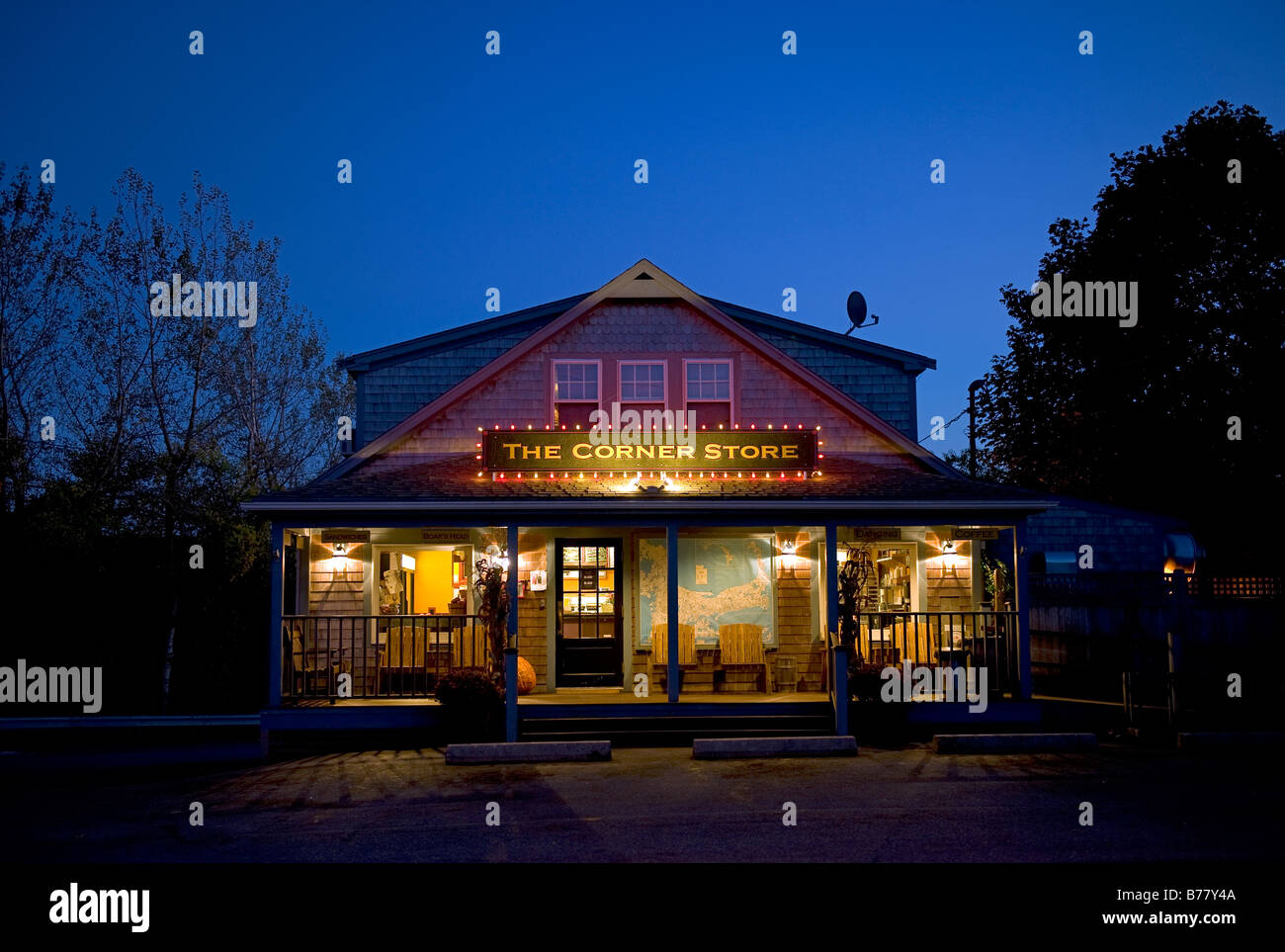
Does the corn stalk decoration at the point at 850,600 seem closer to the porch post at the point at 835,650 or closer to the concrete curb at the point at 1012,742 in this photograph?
the porch post at the point at 835,650

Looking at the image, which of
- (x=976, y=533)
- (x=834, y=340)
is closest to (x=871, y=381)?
(x=834, y=340)

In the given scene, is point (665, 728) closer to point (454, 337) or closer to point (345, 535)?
point (345, 535)

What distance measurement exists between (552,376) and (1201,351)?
67.3 ft

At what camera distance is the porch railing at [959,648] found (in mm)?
14602

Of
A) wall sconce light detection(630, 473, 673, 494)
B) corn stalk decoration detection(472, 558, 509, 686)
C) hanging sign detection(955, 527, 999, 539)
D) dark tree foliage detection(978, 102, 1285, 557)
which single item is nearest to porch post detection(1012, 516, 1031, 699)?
hanging sign detection(955, 527, 999, 539)

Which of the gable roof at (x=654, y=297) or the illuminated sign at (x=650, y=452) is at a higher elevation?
the gable roof at (x=654, y=297)

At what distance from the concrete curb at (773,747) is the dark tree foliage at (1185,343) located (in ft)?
63.8

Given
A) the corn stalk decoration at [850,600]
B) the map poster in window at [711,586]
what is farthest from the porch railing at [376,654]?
the corn stalk decoration at [850,600]

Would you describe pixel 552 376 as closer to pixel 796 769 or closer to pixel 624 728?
pixel 624 728

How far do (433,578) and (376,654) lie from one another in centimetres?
258

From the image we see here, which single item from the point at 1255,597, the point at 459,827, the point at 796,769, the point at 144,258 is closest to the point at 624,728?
the point at 796,769

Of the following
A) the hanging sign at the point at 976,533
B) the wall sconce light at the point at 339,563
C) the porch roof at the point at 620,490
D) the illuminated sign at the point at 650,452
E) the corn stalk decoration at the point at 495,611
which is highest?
the illuminated sign at the point at 650,452

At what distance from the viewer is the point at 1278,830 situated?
867 cm

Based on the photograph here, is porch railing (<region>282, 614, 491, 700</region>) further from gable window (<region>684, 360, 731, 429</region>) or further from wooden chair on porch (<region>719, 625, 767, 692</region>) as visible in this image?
gable window (<region>684, 360, 731, 429</region>)
